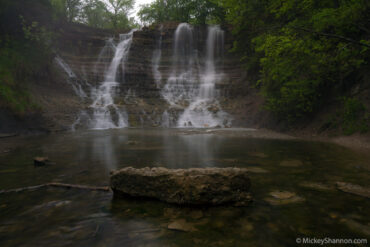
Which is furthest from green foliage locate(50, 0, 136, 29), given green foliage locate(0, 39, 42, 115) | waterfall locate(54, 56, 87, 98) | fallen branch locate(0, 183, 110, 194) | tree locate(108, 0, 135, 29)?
fallen branch locate(0, 183, 110, 194)

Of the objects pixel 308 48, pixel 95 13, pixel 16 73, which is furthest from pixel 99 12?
pixel 308 48

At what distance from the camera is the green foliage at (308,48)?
680 cm

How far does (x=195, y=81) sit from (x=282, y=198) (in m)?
23.4

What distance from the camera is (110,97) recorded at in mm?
21344

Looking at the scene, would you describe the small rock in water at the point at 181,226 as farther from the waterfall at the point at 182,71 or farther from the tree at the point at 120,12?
the tree at the point at 120,12

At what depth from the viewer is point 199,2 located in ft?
108

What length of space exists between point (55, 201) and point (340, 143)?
9.04 m

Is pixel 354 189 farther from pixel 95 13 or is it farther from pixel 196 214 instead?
pixel 95 13

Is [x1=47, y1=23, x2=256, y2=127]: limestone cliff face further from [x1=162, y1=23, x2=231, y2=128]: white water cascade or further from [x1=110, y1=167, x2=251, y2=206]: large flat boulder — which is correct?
[x1=110, y1=167, x2=251, y2=206]: large flat boulder

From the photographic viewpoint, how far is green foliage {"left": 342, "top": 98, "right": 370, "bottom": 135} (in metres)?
8.12

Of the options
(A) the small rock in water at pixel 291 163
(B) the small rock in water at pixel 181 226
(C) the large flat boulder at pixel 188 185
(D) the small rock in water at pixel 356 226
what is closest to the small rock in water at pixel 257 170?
(A) the small rock in water at pixel 291 163

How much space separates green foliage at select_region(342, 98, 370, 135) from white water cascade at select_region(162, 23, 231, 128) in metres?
9.40

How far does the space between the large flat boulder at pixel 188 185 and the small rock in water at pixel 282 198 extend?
0.33 meters

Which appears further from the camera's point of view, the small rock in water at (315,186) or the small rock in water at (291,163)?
the small rock in water at (291,163)
